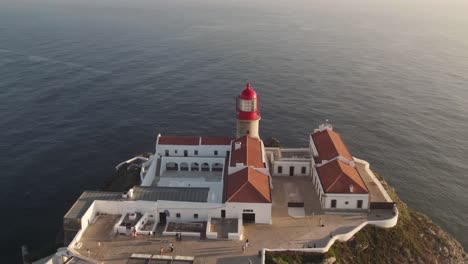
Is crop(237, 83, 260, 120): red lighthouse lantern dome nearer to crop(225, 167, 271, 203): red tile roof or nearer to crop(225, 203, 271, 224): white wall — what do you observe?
crop(225, 167, 271, 203): red tile roof

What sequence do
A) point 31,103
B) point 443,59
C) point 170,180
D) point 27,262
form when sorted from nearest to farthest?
point 27,262 → point 170,180 → point 31,103 → point 443,59

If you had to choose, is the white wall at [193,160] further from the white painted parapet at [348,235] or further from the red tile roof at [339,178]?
the white painted parapet at [348,235]

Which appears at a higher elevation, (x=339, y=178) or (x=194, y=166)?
(x=339, y=178)

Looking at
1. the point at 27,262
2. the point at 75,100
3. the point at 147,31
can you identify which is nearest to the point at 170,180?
the point at 27,262

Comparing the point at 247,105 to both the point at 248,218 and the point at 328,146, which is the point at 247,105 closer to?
the point at 328,146

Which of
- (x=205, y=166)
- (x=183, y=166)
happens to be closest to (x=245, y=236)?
(x=205, y=166)

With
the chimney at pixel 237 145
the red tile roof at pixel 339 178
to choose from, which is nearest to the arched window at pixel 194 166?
the chimney at pixel 237 145

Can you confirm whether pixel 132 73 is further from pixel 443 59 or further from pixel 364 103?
pixel 443 59

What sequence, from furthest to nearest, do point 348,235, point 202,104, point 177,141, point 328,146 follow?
point 202,104 < point 177,141 < point 328,146 < point 348,235
